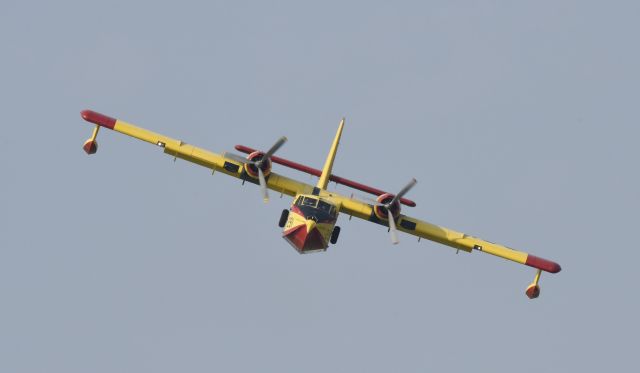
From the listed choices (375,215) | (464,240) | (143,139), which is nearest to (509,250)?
(464,240)

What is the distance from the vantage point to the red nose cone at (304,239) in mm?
56562

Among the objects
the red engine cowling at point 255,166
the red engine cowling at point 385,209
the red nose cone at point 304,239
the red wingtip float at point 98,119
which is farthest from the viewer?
the red wingtip float at point 98,119

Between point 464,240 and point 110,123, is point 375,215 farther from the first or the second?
point 110,123

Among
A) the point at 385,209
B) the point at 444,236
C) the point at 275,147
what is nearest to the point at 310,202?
the point at 275,147

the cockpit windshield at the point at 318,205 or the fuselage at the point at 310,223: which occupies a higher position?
the cockpit windshield at the point at 318,205

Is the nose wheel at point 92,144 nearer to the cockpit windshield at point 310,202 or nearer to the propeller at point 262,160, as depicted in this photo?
the propeller at point 262,160

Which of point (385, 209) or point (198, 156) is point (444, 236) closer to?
point (385, 209)

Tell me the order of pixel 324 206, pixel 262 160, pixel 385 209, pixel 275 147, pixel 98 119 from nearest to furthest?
pixel 324 206 < pixel 275 147 < pixel 262 160 < pixel 385 209 < pixel 98 119

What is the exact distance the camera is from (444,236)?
61.6 metres

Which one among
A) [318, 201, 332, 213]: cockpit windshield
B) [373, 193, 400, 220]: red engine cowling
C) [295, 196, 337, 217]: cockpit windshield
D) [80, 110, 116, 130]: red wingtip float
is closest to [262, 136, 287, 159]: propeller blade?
[295, 196, 337, 217]: cockpit windshield

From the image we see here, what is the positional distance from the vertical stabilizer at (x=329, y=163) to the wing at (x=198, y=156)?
29.9 inches

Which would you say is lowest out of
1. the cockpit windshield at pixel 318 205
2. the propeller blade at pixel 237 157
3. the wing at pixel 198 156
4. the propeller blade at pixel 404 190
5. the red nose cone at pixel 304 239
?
the red nose cone at pixel 304 239

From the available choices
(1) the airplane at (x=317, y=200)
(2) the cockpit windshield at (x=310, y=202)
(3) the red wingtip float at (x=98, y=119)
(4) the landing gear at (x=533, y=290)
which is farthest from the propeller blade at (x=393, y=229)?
(3) the red wingtip float at (x=98, y=119)

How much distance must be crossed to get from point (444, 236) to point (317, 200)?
24.3 feet
